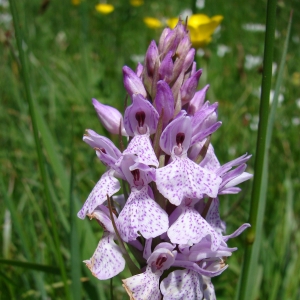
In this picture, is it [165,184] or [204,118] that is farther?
[204,118]

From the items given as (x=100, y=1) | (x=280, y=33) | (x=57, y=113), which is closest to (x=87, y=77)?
(x=57, y=113)

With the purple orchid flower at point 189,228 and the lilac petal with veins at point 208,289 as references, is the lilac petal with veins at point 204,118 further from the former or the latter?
the lilac petal with veins at point 208,289

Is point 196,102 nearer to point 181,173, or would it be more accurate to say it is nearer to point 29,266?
point 181,173

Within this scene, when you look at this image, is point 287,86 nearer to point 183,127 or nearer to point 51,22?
point 183,127

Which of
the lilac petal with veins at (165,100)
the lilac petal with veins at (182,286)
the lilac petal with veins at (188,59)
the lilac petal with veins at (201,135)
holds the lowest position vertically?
the lilac petal with veins at (182,286)

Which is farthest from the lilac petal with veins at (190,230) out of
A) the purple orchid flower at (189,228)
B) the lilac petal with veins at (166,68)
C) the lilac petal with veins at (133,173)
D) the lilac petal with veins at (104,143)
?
the lilac petal with veins at (166,68)

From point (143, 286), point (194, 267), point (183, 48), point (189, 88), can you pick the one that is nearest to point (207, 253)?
point (194, 267)

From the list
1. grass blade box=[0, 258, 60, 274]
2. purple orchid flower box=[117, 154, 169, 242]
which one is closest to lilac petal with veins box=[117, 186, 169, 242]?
purple orchid flower box=[117, 154, 169, 242]
